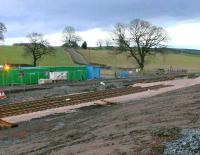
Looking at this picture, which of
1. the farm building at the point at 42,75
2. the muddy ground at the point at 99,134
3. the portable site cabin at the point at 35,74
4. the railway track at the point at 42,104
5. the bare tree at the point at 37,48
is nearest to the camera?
the muddy ground at the point at 99,134

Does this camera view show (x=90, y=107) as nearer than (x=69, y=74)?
Yes

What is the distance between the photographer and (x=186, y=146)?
499 inches

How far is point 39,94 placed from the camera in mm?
45375

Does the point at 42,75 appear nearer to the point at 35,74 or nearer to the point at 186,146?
the point at 35,74

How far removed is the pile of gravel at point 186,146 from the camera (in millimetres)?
12422

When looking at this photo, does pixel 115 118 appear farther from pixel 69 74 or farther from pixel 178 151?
pixel 69 74

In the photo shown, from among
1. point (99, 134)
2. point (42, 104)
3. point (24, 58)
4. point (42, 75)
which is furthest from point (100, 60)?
point (99, 134)

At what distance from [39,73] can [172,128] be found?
52.2 m

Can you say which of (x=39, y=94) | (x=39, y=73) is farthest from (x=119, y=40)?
(x=39, y=94)

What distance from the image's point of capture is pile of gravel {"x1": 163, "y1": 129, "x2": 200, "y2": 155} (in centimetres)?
1242

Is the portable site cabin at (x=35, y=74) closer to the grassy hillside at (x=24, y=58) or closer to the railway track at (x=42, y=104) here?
the railway track at (x=42, y=104)

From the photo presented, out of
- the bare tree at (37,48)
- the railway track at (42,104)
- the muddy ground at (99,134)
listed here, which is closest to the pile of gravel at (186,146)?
the muddy ground at (99,134)

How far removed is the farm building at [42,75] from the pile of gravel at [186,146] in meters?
46.2

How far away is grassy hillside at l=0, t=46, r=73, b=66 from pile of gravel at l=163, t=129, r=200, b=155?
110666mm
